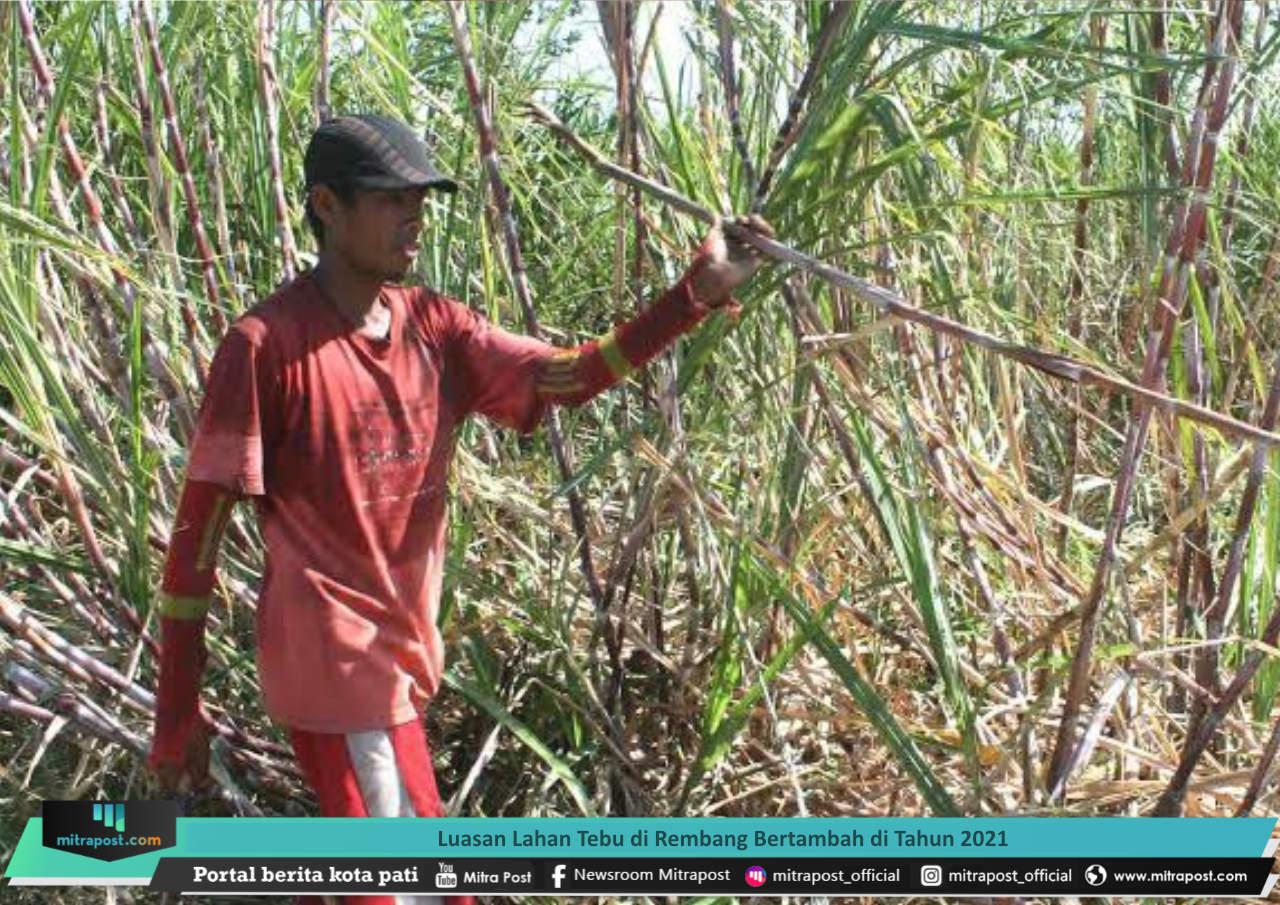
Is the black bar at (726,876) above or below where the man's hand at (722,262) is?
below

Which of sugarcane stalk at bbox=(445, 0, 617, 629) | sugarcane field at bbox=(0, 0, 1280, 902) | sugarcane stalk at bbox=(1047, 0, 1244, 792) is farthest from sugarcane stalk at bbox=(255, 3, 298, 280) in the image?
sugarcane stalk at bbox=(1047, 0, 1244, 792)

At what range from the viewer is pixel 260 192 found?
2.43 m

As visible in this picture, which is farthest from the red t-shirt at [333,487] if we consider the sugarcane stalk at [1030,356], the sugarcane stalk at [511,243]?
the sugarcane stalk at [1030,356]

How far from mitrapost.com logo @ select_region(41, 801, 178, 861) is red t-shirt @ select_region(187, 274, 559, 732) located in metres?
0.32

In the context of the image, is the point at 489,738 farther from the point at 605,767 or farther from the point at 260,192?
the point at 260,192

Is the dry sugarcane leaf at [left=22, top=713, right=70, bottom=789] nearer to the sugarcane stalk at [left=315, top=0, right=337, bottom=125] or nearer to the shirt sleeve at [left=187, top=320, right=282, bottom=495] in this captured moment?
the shirt sleeve at [left=187, top=320, right=282, bottom=495]

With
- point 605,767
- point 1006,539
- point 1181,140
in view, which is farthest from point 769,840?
point 1181,140

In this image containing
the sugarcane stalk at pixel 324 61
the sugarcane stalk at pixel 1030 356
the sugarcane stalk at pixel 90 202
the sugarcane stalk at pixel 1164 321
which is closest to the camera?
the sugarcane stalk at pixel 1030 356

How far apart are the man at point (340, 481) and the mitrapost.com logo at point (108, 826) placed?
0.24 metres

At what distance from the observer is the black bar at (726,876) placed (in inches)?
71.1

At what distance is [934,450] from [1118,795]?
41 cm

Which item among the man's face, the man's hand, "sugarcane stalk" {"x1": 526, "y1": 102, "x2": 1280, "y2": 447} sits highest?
the man's face

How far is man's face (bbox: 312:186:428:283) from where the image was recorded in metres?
1.74

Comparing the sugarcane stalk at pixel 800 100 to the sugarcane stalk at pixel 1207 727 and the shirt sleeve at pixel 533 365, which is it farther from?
the sugarcane stalk at pixel 1207 727
